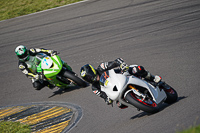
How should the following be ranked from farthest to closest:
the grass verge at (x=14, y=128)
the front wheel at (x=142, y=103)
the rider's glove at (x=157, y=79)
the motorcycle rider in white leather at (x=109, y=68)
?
the grass verge at (x=14, y=128)
the rider's glove at (x=157, y=79)
the motorcycle rider in white leather at (x=109, y=68)
the front wheel at (x=142, y=103)

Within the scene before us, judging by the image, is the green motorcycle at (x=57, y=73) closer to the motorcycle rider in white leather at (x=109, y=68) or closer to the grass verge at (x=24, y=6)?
the motorcycle rider in white leather at (x=109, y=68)

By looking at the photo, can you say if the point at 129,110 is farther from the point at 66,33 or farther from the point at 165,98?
the point at 66,33

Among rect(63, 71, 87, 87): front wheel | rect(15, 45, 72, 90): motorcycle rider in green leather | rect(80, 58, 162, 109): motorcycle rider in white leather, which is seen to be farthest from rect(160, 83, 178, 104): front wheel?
rect(15, 45, 72, 90): motorcycle rider in green leather

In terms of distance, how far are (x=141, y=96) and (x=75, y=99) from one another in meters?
3.42

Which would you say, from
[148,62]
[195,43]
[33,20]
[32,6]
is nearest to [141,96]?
[148,62]

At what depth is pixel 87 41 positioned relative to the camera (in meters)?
13.4

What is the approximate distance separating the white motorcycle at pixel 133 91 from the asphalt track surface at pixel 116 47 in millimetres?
295

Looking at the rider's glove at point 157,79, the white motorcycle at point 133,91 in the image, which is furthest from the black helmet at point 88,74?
the rider's glove at point 157,79

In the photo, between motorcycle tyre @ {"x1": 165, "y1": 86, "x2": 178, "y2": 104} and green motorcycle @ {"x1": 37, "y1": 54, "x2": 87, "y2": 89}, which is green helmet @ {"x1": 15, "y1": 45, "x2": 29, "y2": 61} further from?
motorcycle tyre @ {"x1": 165, "y1": 86, "x2": 178, "y2": 104}

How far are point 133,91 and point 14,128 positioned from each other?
11.5 feet

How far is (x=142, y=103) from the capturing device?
19.7ft

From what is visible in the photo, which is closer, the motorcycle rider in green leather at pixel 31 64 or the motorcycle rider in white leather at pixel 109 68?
the motorcycle rider in white leather at pixel 109 68

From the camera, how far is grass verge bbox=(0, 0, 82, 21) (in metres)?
19.7

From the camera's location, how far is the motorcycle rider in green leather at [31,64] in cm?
983
